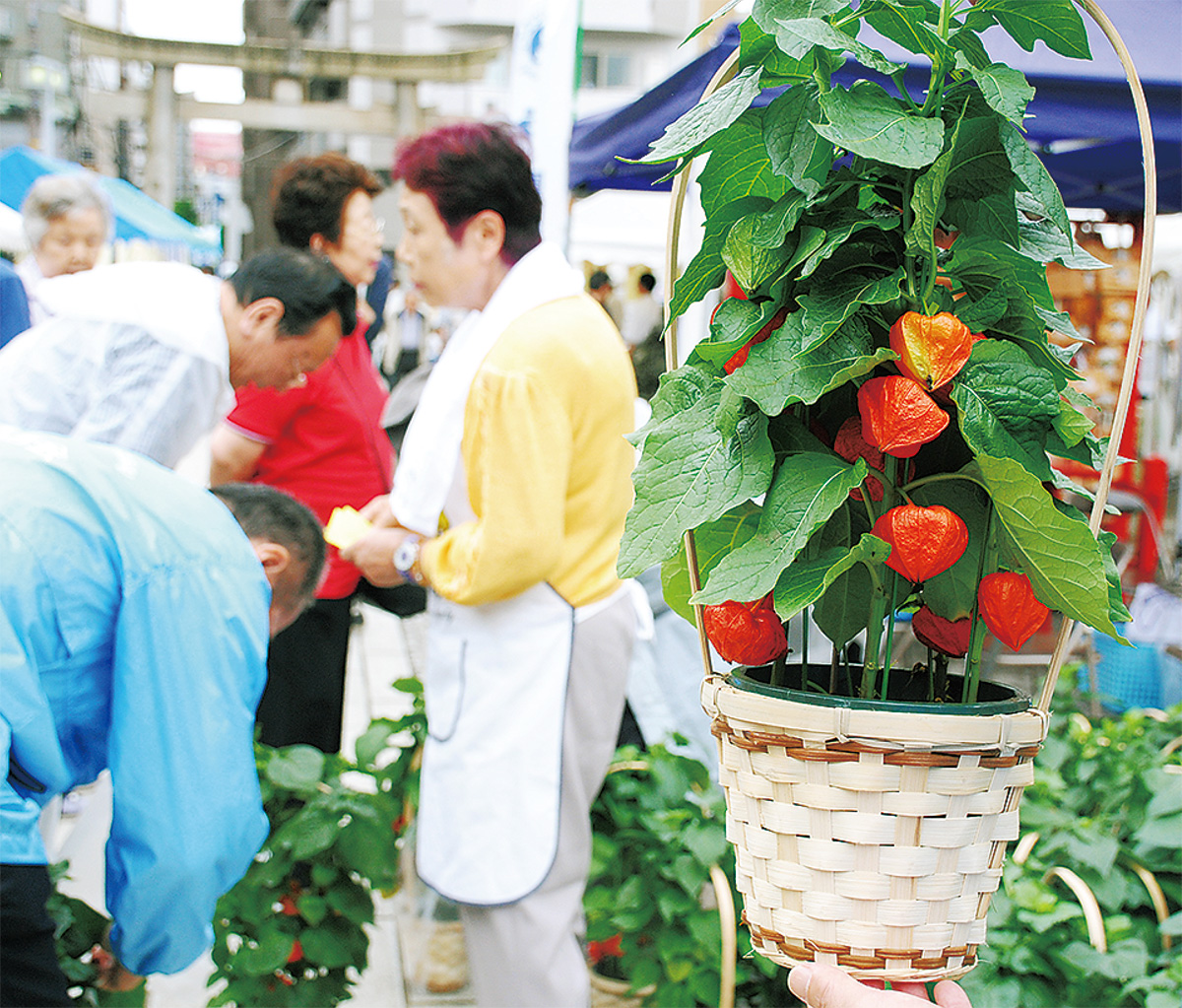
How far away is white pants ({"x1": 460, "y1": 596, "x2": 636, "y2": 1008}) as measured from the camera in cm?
198

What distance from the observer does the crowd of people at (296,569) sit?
1424 millimetres

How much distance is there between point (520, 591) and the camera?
6.35 feet

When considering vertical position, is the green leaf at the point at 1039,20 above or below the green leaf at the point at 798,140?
above

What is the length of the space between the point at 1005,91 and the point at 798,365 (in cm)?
23

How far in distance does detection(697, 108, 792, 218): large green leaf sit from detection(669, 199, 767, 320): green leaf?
11mm

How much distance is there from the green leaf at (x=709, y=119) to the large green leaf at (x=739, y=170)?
4cm

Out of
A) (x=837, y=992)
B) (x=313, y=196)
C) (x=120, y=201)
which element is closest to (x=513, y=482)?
(x=837, y=992)

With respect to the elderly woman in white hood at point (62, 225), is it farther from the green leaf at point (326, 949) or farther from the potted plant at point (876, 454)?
the potted plant at point (876, 454)

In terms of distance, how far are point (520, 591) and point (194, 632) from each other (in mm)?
594

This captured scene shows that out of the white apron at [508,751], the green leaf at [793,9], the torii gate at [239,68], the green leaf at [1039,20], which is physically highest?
the torii gate at [239,68]

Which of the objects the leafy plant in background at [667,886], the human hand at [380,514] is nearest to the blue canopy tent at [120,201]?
the human hand at [380,514]

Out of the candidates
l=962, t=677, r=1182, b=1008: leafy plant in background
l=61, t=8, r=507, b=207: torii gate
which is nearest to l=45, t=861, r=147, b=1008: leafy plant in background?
l=962, t=677, r=1182, b=1008: leafy plant in background

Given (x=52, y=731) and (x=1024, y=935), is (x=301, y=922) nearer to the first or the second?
(x=52, y=731)

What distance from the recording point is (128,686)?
4.72 feet
